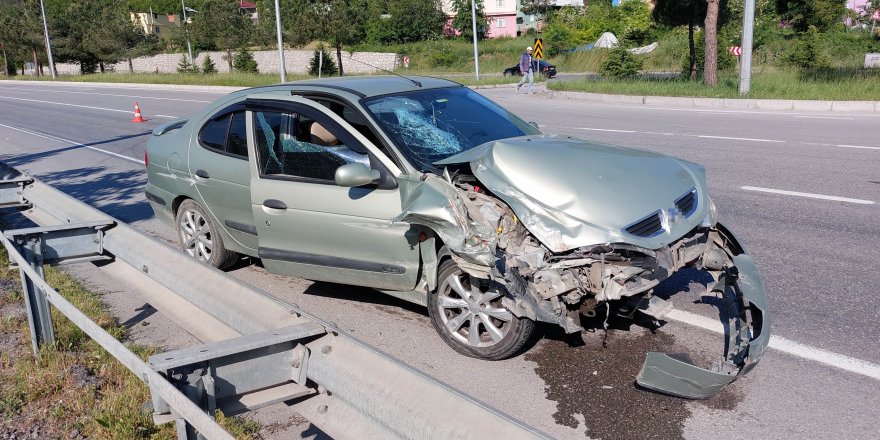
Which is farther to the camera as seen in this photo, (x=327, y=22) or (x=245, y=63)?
(x=245, y=63)

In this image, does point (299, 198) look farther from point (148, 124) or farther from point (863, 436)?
point (148, 124)

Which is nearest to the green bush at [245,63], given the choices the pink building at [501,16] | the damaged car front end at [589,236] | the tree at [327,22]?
the tree at [327,22]

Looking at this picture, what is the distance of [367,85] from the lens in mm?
5746

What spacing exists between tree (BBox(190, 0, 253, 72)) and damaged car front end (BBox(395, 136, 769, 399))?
6025cm

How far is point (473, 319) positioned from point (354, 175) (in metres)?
1.15

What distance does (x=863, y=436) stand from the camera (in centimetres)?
361

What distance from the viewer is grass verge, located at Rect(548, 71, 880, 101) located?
20.1 metres

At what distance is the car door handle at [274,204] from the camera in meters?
5.35

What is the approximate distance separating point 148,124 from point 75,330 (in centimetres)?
1614

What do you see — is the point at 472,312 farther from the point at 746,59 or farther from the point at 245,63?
the point at 245,63

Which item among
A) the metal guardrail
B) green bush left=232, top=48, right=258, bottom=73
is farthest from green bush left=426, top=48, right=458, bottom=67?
the metal guardrail

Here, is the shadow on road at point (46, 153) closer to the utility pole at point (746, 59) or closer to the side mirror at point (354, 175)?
the side mirror at point (354, 175)

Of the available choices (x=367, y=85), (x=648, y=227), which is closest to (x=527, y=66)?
(x=367, y=85)

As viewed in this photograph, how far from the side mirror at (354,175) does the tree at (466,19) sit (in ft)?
242
